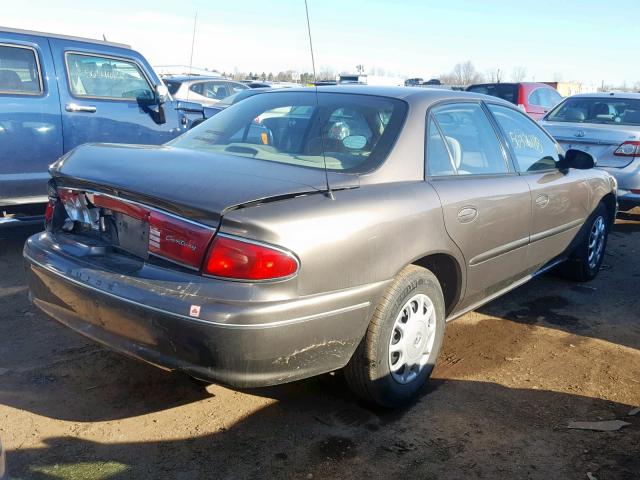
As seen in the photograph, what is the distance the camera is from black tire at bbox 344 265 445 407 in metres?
2.88

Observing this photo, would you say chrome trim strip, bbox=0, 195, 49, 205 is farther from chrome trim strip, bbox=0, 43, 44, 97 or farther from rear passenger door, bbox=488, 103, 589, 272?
rear passenger door, bbox=488, 103, 589, 272

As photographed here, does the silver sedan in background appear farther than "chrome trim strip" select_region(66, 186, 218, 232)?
Yes

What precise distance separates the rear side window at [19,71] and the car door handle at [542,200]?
433 centimetres

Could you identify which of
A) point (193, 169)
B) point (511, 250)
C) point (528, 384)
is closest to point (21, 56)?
point (193, 169)

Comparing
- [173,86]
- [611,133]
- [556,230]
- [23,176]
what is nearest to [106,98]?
[23,176]

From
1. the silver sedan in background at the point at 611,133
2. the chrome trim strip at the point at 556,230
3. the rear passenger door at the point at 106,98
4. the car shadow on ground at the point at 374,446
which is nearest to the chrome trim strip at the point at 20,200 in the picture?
the rear passenger door at the point at 106,98

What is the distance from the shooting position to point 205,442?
9.26ft

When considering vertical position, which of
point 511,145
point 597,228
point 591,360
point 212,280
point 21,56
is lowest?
point 591,360

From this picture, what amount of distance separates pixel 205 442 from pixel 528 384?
181 cm

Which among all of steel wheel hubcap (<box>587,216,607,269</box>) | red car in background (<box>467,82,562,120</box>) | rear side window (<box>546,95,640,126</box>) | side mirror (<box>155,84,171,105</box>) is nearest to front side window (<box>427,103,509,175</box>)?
steel wheel hubcap (<box>587,216,607,269</box>)

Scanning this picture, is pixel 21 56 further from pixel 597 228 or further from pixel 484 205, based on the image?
pixel 597 228

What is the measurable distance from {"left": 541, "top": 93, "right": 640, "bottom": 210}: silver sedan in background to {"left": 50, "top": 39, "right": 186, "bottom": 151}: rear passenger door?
4.55m

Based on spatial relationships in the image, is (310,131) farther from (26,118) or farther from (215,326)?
(26,118)

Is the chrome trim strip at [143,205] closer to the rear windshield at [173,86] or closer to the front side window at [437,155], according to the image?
the front side window at [437,155]
